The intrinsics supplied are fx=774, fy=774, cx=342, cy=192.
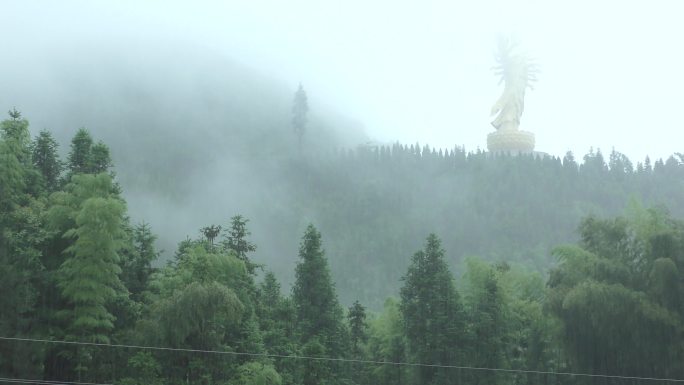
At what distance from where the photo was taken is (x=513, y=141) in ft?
271

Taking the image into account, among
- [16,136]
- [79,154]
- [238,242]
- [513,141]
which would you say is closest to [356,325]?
[238,242]

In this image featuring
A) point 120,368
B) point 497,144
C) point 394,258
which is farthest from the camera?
point 497,144

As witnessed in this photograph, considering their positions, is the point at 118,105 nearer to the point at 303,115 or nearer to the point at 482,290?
the point at 303,115

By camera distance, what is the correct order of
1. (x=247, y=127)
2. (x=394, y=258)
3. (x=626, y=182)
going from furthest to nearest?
(x=247, y=127)
(x=626, y=182)
(x=394, y=258)

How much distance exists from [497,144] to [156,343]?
2447 inches

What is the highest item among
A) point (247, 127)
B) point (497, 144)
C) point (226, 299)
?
point (247, 127)

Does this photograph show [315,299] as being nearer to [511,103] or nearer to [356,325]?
[356,325]

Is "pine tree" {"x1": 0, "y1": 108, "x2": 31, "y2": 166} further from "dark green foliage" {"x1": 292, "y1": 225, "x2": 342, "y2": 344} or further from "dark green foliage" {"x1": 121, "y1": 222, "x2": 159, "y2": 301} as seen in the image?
"dark green foliage" {"x1": 292, "y1": 225, "x2": 342, "y2": 344}

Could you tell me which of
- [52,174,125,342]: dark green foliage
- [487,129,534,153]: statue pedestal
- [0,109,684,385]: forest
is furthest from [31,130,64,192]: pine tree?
[487,129,534,153]: statue pedestal

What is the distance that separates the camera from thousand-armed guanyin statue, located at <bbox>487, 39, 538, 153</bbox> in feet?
272

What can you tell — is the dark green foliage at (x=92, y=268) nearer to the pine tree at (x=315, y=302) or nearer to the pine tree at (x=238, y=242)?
the pine tree at (x=238, y=242)

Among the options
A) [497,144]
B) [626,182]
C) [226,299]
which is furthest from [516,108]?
[226,299]

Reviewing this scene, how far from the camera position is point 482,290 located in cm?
3497

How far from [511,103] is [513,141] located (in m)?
4.49
